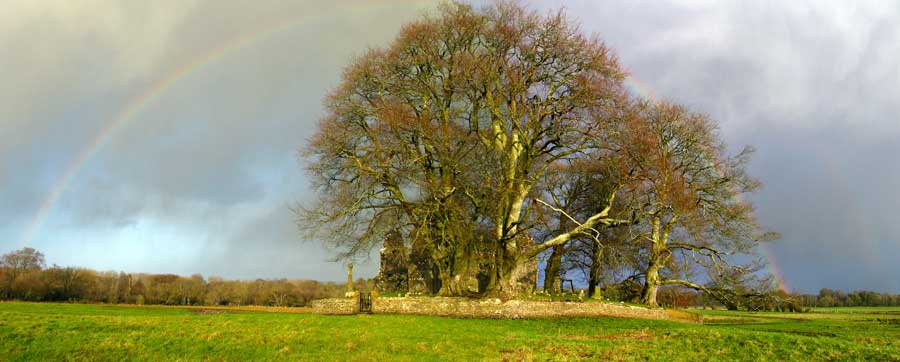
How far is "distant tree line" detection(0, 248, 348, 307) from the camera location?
166ft

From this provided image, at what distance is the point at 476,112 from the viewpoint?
30.9 metres

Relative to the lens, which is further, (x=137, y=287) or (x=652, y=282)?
(x=137, y=287)

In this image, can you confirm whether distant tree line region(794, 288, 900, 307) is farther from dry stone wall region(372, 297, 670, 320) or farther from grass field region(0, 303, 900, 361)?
grass field region(0, 303, 900, 361)

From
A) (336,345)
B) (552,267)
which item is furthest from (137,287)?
(336,345)

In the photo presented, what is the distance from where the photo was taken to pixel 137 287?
62.1 m

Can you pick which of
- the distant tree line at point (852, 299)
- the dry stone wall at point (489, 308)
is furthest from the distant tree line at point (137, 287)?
the distant tree line at point (852, 299)

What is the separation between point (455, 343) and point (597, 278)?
24.6 metres

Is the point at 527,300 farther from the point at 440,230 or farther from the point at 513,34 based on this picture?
the point at 513,34

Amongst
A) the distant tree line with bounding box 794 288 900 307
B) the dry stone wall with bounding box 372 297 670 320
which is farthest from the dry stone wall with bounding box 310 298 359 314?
the distant tree line with bounding box 794 288 900 307

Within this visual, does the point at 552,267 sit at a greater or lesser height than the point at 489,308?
greater

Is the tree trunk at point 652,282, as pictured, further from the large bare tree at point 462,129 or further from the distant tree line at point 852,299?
the distant tree line at point 852,299

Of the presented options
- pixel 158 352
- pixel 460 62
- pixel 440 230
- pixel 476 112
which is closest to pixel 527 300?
pixel 440 230

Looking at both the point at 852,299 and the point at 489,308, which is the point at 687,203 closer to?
the point at 489,308

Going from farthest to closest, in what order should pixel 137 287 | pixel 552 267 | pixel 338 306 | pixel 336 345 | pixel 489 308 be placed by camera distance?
pixel 137 287, pixel 552 267, pixel 338 306, pixel 489 308, pixel 336 345
